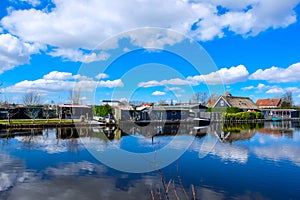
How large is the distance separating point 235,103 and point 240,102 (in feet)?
7.72

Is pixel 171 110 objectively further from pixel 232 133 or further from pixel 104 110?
pixel 232 133

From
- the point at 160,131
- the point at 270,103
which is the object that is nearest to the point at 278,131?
the point at 160,131

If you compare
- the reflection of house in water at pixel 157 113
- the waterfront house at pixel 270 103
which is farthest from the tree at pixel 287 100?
the reflection of house in water at pixel 157 113

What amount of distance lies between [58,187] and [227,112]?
3770 cm

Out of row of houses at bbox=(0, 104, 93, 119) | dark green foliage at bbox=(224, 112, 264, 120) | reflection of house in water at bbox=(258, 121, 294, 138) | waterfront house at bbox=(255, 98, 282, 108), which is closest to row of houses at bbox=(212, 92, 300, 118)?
dark green foliage at bbox=(224, 112, 264, 120)

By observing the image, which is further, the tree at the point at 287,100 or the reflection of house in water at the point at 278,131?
the tree at the point at 287,100

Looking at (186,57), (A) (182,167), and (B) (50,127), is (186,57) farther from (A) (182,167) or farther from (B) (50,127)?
(B) (50,127)

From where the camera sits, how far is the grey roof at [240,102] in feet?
148

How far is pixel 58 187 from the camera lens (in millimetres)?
7812

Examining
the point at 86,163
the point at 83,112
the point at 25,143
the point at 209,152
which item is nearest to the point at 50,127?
the point at 25,143

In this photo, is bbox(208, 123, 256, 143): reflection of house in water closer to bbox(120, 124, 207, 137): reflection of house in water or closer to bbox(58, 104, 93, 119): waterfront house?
bbox(120, 124, 207, 137): reflection of house in water

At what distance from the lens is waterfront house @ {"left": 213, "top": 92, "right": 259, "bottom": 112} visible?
44.2 m

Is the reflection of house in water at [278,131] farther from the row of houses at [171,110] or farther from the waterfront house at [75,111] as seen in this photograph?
the waterfront house at [75,111]

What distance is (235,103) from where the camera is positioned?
4619 cm
